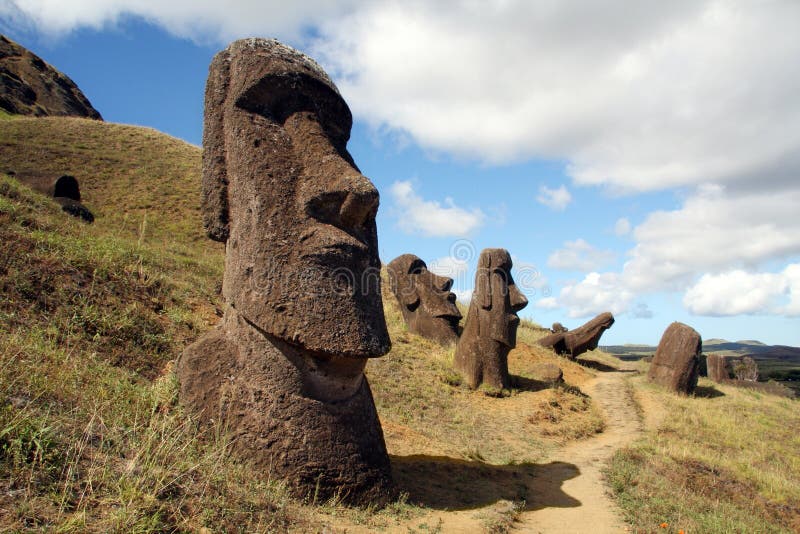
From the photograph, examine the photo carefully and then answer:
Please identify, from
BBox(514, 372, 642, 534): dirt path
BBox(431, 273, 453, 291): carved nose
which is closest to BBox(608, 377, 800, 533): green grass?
BBox(514, 372, 642, 534): dirt path

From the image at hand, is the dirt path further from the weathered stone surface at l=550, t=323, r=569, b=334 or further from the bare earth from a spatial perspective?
the weathered stone surface at l=550, t=323, r=569, b=334

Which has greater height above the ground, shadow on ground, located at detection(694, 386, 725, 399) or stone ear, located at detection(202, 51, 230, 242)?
stone ear, located at detection(202, 51, 230, 242)

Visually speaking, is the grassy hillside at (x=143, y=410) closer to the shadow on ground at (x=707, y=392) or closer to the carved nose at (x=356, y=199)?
the carved nose at (x=356, y=199)

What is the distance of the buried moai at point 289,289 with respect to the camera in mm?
3980

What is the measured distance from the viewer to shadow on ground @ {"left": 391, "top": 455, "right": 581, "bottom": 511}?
4941mm

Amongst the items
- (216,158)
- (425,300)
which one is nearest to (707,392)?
(425,300)

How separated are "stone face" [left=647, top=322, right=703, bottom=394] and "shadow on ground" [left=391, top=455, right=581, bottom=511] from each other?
9.52 meters

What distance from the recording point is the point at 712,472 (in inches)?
309

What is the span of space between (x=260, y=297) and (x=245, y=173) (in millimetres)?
1063

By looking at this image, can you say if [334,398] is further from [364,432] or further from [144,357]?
[144,357]

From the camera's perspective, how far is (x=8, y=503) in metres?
2.28

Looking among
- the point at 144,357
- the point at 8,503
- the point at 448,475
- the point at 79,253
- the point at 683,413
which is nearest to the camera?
the point at 8,503

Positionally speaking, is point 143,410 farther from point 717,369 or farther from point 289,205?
point 717,369

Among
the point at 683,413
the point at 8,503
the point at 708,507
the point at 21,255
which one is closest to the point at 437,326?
the point at 683,413
